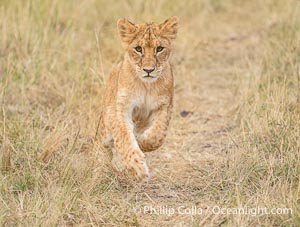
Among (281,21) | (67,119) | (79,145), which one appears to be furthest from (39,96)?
(281,21)

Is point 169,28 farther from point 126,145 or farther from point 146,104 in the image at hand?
point 126,145

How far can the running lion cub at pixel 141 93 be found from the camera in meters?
5.51

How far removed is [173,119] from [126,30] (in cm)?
136

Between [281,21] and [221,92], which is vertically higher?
[281,21]

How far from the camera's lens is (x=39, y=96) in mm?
7074

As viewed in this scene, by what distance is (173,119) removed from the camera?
6941mm

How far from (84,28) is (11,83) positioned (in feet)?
5.89

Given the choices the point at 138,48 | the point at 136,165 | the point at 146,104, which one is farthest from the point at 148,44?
the point at 136,165

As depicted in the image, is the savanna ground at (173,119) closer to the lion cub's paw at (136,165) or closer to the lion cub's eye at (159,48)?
the lion cub's paw at (136,165)

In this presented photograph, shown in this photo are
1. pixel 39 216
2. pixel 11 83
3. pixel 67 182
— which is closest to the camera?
pixel 39 216

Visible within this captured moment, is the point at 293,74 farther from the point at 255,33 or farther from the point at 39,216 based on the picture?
the point at 39,216

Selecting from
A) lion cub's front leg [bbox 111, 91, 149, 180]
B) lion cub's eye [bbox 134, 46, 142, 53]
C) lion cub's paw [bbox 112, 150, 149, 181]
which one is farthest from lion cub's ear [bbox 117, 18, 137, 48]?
lion cub's paw [bbox 112, 150, 149, 181]

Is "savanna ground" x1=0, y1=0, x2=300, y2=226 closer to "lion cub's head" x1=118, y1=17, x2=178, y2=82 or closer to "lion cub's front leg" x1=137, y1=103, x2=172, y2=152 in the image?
"lion cub's front leg" x1=137, y1=103, x2=172, y2=152

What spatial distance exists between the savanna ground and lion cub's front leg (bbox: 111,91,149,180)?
106 millimetres
